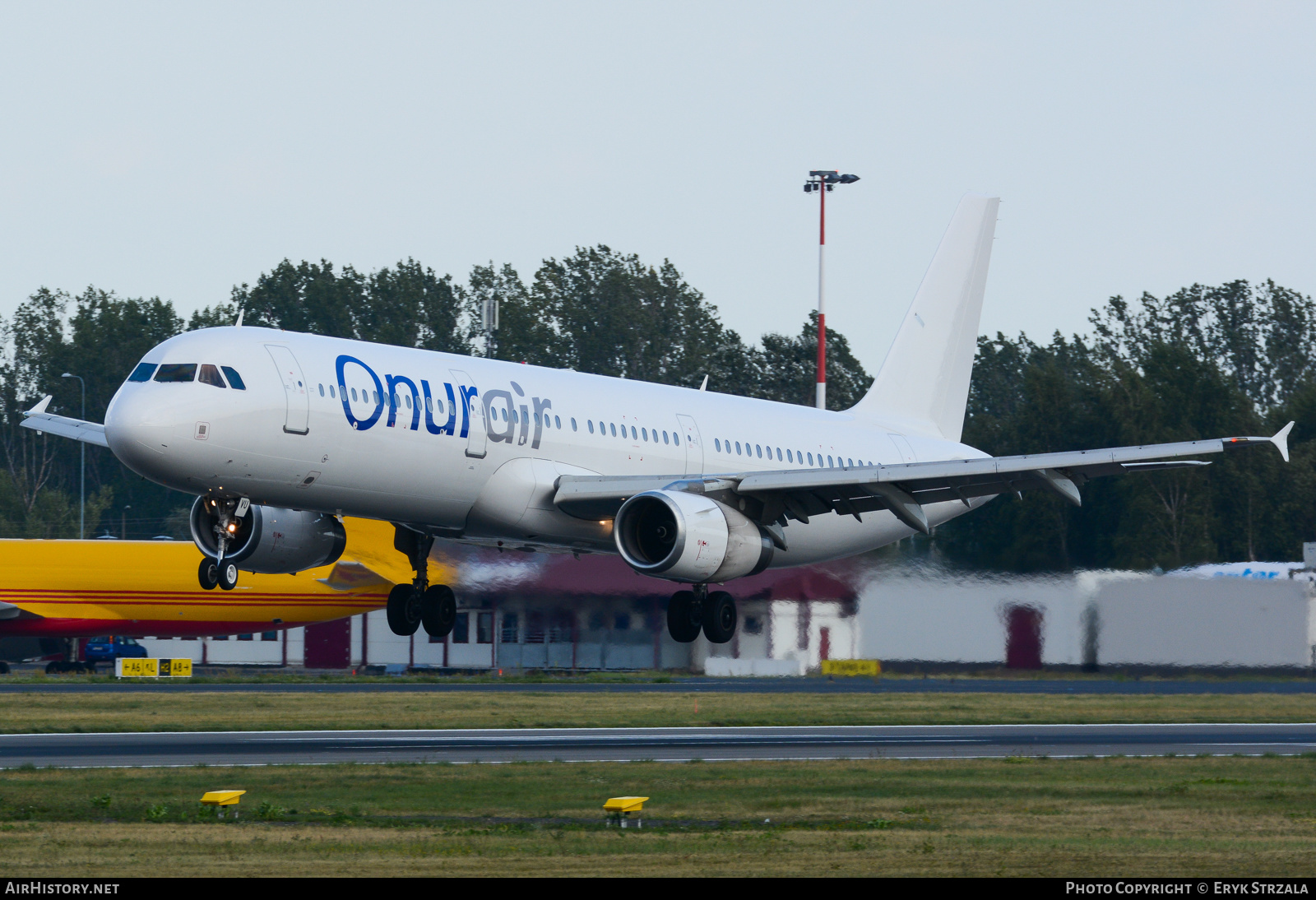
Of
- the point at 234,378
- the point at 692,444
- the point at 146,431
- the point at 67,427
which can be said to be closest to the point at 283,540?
the point at 67,427

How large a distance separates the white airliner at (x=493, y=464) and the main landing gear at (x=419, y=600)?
0.15 ft

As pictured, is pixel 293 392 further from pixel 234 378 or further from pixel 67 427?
pixel 67 427

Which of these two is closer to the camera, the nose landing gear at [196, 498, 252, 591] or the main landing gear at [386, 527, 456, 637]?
the nose landing gear at [196, 498, 252, 591]

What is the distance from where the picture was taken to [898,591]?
51.2 metres

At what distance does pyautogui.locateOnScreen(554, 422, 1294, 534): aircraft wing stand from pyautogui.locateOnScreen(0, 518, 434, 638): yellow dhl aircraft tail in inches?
1325

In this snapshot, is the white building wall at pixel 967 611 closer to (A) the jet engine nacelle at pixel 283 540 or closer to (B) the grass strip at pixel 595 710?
(B) the grass strip at pixel 595 710

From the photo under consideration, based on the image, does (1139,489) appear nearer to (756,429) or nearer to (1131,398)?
(1131,398)

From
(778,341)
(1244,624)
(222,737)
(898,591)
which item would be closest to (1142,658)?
(1244,624)

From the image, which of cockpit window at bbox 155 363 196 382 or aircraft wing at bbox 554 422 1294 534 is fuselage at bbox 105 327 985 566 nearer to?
cockpit window at bbox 155 363 196 382

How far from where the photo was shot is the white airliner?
1133 inches

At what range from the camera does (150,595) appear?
67.6 meters

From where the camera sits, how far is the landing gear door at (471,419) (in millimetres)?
31500

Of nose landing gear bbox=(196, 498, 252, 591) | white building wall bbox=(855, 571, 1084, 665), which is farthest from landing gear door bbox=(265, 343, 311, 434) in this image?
white building wall bbox=(855, 571, 1084, 665)

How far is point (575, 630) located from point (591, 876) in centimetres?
3664
